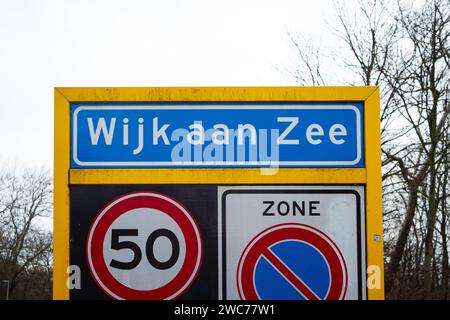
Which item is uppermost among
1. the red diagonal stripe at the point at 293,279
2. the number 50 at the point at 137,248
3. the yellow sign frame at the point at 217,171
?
the yellow sign frame at the point at 217,171

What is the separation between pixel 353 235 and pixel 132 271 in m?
0.87

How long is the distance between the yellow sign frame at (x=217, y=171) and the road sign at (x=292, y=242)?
0.04 meters

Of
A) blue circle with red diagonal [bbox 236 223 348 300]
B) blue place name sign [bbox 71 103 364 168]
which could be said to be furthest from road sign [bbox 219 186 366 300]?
blue place name sign [bbox 71 103 364 168]

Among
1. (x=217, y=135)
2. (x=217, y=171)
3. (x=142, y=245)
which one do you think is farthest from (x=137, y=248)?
(x=217, y=135)

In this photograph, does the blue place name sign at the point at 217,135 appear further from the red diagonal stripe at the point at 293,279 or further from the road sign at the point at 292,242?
the red diagonal stripe at the point at 293,279

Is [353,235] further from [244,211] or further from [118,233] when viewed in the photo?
[118,233]

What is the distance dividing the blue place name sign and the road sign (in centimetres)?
13

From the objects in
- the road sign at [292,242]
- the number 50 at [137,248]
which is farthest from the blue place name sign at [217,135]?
the number 50 at [137,248]

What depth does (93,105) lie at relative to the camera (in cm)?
269

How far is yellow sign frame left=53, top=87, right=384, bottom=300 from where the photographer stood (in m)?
→ 2.61

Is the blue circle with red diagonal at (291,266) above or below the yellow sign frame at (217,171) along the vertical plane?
below

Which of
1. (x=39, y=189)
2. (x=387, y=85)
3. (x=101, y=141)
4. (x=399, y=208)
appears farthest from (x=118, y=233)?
(x=39, y=189)

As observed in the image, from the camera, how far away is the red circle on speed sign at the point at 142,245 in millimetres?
2619

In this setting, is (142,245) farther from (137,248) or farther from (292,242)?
(292,242)
